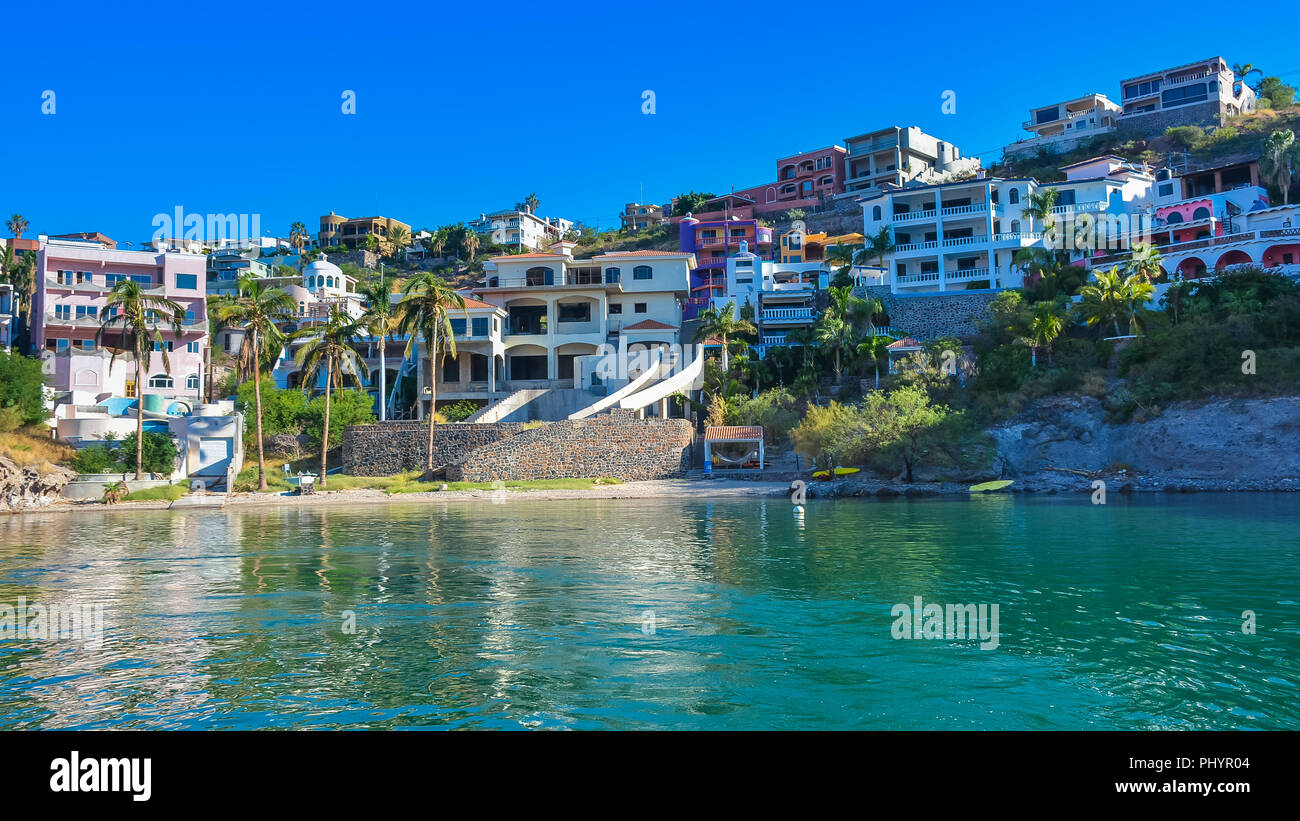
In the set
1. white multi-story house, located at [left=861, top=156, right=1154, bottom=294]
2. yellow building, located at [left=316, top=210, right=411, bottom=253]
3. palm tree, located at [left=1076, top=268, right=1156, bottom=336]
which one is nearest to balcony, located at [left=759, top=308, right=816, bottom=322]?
white multi-story house, located at [left=861, top=156, right=1154, bottom=294]

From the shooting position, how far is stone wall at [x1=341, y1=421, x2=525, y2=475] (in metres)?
45.9

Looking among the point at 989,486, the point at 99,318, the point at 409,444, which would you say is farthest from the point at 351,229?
the point at 989,486

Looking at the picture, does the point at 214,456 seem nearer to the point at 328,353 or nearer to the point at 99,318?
A: the point at 328,353

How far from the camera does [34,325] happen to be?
56.7 meters

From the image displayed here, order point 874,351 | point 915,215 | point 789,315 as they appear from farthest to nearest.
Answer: point 915,215
point 789,315
point 874,351

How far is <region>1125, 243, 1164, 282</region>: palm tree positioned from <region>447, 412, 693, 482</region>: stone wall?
28.1m

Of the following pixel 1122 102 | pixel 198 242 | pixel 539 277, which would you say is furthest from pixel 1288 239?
pixel 198 242

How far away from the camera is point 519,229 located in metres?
115

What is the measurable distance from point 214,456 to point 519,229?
241 feet

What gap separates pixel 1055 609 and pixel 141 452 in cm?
4335

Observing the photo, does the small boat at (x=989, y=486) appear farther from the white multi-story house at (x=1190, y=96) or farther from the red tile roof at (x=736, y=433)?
the white multi-story house at (x=1190, y=96)

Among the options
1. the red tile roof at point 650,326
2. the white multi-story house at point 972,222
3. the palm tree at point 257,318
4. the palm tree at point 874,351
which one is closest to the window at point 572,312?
the red tile roof at point 650,326

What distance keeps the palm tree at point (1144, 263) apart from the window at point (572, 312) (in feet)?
112

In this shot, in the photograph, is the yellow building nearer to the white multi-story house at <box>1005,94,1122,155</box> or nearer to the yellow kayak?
the white multi-story house at <box>1005,94,1122,155</box>
